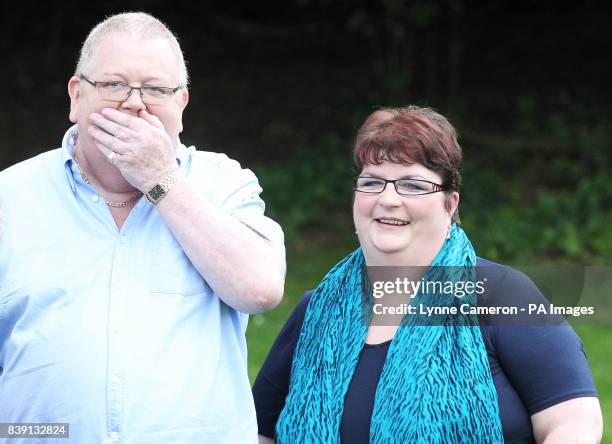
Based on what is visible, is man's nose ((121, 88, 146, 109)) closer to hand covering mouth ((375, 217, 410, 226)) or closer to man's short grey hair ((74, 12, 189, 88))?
man's short grey hair ((74, 12, 189, 88))

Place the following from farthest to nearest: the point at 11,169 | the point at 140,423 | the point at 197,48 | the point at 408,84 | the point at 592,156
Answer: the point at 197,48 < the point at 408,84 < the point at 592,156 < the point at 11,169 < the point at 140,423

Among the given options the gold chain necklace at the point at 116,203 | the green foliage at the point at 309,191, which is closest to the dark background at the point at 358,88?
the green foliage at the point at 309,191

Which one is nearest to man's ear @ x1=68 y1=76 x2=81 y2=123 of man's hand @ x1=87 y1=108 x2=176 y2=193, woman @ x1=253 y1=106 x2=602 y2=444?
man's hand @ x1=87 y1=108 x2=176 y2=193

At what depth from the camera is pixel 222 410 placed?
2.76 m

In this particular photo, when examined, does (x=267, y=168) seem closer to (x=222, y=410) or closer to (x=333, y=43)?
(x=333, y=43)

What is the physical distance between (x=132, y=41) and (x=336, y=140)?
7702 millimetres

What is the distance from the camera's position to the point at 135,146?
2742 mm

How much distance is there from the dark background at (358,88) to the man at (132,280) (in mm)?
6259

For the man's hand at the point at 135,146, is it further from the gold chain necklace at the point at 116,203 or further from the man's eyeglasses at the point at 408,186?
the man's eyeglasses at the point at 408,186

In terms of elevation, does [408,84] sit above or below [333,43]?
below

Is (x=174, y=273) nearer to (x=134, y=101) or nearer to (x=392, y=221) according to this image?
(x=134, y=101)

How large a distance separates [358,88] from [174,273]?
8692 millimetres

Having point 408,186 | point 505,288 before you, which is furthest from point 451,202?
point 505,288

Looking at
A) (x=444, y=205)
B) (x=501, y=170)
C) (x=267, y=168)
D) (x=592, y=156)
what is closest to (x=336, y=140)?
(x=267, y=168)
